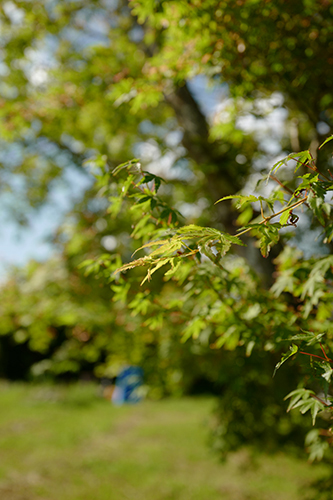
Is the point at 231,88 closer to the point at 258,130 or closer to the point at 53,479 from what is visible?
the point at 258,130

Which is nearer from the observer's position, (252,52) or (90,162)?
(90,162)

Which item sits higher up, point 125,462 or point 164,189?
point 164,189

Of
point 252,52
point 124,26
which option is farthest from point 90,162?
point 124,26

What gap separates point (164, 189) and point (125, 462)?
4910 mm

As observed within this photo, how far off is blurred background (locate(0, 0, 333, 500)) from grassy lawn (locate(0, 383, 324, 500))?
44 mm

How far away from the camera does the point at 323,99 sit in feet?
9.67

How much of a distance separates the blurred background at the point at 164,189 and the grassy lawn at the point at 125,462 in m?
0.04

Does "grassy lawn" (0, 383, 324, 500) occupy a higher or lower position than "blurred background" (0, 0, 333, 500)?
lower

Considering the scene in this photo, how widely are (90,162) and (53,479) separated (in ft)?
17.6

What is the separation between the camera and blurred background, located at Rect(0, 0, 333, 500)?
2.75m

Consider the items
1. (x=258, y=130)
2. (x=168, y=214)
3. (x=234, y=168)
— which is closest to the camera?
(x=168, y=214)

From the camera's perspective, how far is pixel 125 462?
620cm

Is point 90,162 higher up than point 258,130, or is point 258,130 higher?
point 90,162

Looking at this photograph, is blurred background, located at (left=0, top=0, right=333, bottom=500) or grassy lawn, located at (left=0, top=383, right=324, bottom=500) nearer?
blurred background, located at (left=0, top=0, right=333, bottom=500)
